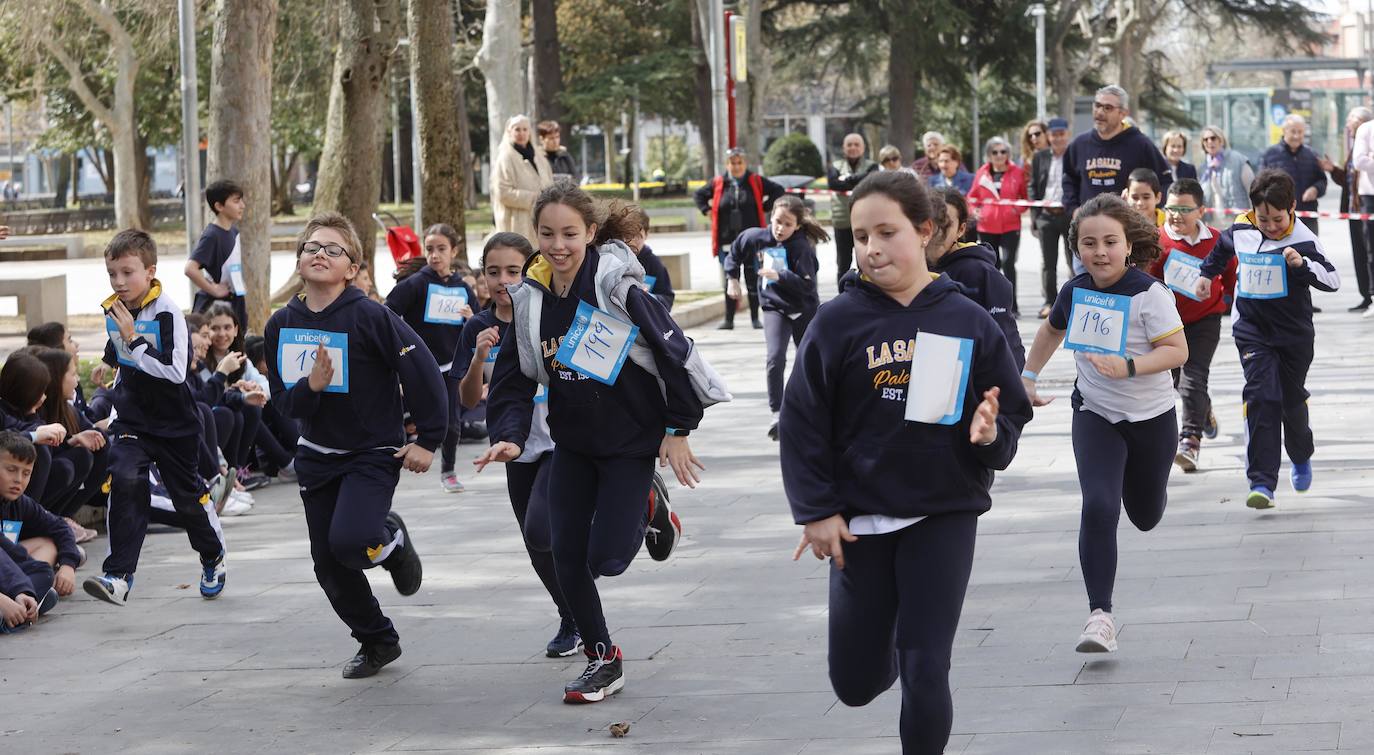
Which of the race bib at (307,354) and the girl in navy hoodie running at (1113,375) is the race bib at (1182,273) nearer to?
the girl in navy hoodie running at (1113,375)

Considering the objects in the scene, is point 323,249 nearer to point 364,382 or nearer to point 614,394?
point 364,382

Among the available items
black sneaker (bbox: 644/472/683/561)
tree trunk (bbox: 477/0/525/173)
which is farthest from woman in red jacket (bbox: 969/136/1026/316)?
black sneaker (bbox: 644/472/683/561)

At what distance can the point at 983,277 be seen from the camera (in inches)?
279

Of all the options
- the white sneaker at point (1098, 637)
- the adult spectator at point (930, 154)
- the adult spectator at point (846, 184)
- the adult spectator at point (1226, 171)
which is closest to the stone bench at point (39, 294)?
the adult spectator at point (846, 184)

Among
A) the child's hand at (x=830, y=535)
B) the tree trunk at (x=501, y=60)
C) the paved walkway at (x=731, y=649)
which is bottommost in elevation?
the paved walkway at (x=731, y=649)

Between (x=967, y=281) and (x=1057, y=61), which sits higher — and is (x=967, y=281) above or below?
below

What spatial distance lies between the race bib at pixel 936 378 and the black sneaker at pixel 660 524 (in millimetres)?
1945

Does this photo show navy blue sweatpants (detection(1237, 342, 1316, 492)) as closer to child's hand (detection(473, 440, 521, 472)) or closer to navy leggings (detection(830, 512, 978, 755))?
child's hand (detection(473, 440, 521, 472))

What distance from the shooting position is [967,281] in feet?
23.1

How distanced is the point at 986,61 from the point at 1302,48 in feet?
26.1

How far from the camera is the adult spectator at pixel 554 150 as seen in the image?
1734cm

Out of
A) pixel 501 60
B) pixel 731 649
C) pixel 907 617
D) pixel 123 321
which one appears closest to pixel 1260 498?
pixel 731 649

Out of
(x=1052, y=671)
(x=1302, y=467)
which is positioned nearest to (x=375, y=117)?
(x=1302, y=467)

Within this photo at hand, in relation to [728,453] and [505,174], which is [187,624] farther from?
[505,174]
